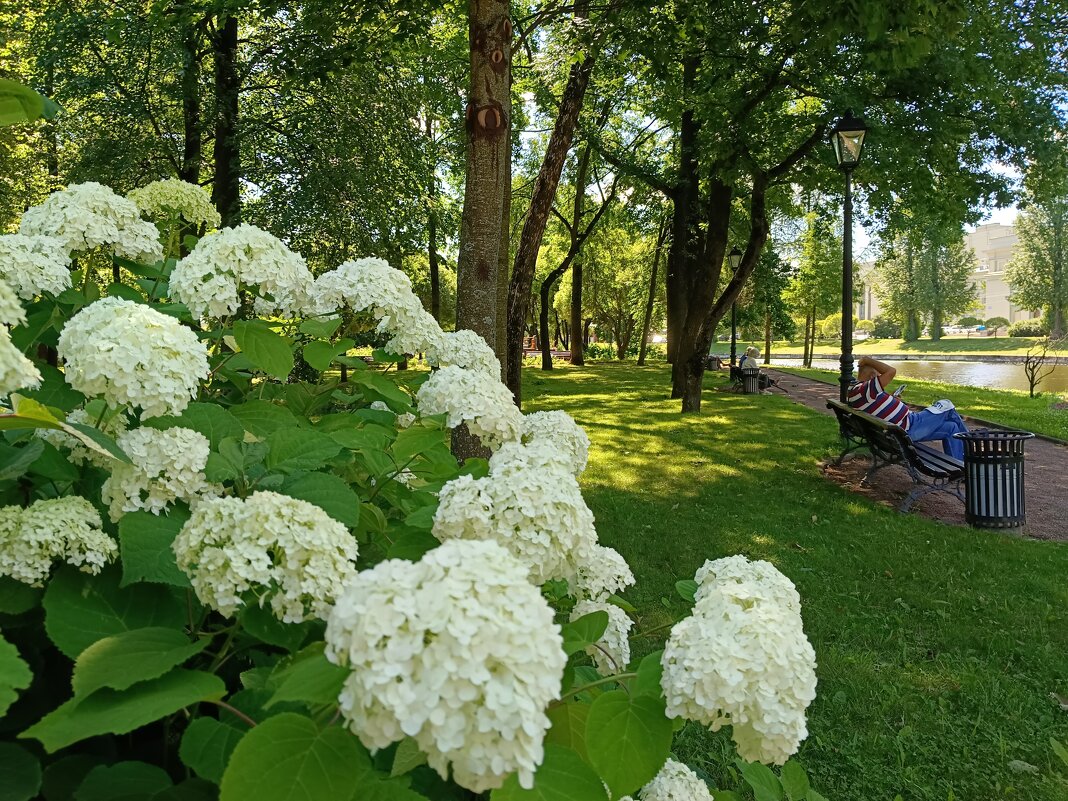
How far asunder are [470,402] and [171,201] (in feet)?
5.10

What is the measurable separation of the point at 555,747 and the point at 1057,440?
13.7 meters

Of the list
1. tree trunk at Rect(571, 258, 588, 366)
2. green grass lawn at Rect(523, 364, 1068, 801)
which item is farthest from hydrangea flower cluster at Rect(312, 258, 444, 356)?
tree trunk at Rect(571, 258, 588, 366)

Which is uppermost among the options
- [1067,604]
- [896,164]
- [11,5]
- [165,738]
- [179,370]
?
[11,5]

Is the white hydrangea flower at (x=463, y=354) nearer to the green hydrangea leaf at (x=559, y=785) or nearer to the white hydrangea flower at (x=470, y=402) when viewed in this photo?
the white hydrangea flower at (x=470, y=402)

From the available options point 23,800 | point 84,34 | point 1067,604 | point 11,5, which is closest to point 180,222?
point 23,800

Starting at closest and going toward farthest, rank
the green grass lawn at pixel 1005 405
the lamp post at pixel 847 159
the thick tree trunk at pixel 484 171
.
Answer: the thick tree trunk at pixel 484 171 → the lamp post at pixel 847 159 → the green grass lawn at pixel 1005 405

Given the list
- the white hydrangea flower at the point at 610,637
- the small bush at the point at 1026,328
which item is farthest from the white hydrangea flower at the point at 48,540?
the small bush at the point at 1026,328

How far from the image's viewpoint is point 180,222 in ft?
9.53

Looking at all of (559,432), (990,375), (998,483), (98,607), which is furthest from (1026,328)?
(98,607)

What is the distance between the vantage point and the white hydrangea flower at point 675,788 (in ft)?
5.40

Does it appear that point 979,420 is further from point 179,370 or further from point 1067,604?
point 179,370

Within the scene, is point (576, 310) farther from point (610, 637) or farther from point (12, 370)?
point (12, 370)

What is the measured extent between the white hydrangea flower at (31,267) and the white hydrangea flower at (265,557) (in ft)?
3.25

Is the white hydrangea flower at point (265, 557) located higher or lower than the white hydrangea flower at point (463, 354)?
lower
